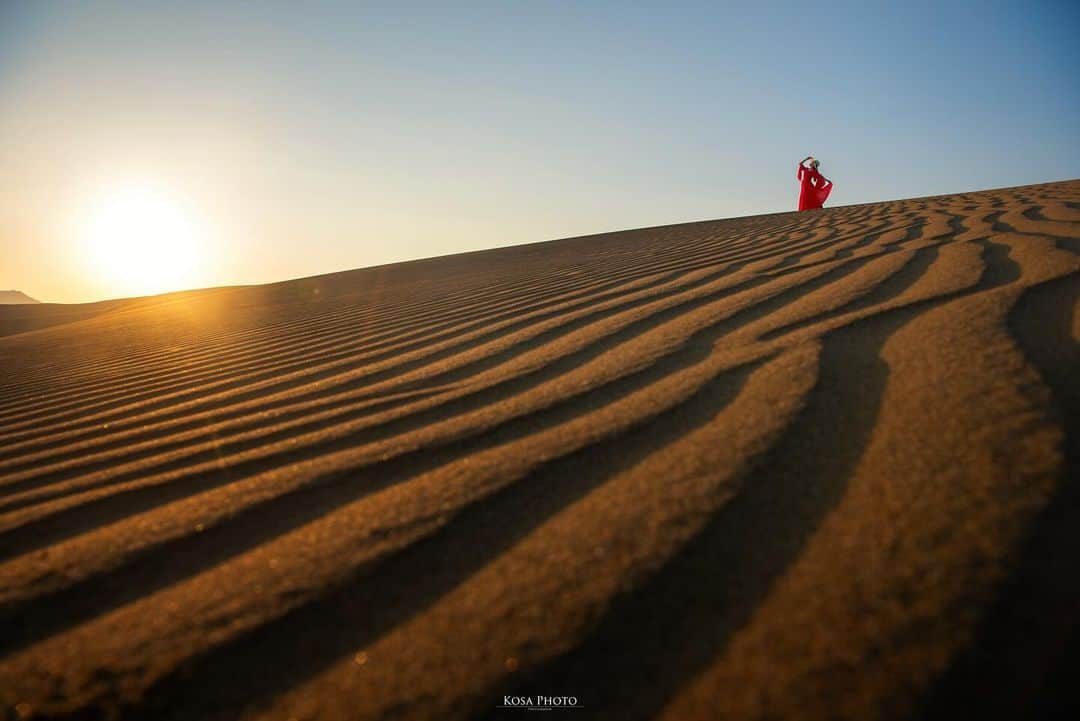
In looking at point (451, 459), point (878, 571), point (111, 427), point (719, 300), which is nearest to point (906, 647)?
point (878, 571)

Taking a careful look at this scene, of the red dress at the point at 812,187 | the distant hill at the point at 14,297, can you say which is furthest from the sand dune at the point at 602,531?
the distant hill at the point at 14,297

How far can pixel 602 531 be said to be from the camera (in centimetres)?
83

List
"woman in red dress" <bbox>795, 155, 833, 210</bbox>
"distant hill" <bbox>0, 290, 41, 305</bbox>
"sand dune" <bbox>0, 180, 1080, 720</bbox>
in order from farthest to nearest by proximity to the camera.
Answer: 1. "distant hill" <bbox>0, 290, 41, 305</bbox>
2. "woman in red dress" <bbox>795, 155, 833, 210</bbox>
3. "sand dune" <bbox>0, 180, 1080, 720</bbox>

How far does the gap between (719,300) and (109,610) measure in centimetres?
202

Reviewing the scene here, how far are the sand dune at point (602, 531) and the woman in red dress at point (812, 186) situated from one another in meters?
7.20

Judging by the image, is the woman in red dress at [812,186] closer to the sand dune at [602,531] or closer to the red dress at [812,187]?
the red dress at [812,187]

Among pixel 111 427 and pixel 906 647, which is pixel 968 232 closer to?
pixel 906 647

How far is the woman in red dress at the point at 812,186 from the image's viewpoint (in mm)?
8250

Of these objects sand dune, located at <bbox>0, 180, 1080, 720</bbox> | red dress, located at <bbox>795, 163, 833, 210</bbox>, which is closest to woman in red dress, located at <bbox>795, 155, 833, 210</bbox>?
red dress, located at <bbox>795, 163, 833, 210</bbox>

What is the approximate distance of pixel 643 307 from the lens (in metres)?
2.32

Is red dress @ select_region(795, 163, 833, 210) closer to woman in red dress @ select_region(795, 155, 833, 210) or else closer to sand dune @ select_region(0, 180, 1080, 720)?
woman in red dress @ select_region(795, 155, 833, 210)

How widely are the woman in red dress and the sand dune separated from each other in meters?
7.20

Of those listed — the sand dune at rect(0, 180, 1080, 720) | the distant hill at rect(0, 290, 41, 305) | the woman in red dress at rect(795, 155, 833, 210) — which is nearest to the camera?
the sand dune at rect(0, 180, 1080, 720)

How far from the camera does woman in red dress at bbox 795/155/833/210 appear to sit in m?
8.25
